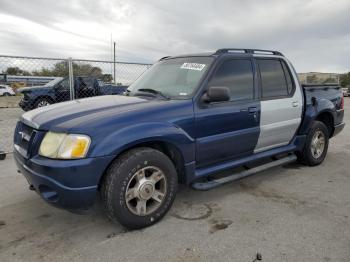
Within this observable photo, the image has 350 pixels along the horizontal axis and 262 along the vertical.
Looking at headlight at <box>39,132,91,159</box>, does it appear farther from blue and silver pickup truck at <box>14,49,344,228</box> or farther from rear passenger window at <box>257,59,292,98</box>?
rear passenger window at <box>257,59,292,98</box>

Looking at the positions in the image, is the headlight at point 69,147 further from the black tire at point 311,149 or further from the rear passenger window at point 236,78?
the black tire at point 311,149

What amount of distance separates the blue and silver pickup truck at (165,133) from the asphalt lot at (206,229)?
273mm

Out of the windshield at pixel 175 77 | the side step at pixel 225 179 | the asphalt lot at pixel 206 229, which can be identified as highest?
the windshield at pixel 175 77

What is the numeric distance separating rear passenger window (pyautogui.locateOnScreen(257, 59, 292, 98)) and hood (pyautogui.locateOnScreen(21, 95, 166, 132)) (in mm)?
1611

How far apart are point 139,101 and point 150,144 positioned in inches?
20.8

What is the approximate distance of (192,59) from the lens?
410cm

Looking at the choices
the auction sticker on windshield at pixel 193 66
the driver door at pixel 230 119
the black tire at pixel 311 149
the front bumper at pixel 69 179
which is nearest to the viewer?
the front bumper at pixel 69 179

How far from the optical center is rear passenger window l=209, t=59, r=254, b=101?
3.88 meters

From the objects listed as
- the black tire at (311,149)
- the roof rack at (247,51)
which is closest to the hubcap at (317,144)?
the black tire at (311,149)

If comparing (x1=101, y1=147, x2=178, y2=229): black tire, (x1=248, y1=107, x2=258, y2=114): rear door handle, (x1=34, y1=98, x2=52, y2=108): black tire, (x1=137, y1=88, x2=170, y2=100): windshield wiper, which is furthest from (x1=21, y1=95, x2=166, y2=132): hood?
(x1=34, y1=98, x2=52, y2=108): black tire

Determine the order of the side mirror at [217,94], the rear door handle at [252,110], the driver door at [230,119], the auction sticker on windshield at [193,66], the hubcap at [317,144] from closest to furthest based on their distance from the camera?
the side mirror at [217,94] → the driver door at [230,119] → the auction sticker on windshield at [193,66] → the rear door handle at [252,110] → the hubcap at [317,144]

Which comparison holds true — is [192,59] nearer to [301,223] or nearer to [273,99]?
[273,99]

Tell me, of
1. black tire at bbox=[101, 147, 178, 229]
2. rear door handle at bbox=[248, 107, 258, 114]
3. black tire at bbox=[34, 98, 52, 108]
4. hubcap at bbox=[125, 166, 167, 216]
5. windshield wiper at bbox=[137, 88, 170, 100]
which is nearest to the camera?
black tire at bbox=[101, 147, 178, 229]

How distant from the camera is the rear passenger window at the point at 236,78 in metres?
3.88
